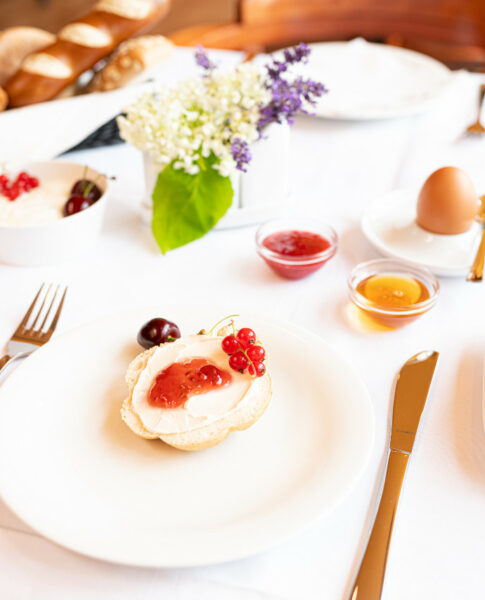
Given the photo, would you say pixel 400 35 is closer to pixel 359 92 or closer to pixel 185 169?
pixel 359 92

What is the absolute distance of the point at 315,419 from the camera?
0.82 metres

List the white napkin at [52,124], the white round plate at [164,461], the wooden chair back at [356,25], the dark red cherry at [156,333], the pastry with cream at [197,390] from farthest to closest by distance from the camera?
1. the wooden chair back at [356,25]
2. the white napkin at [52,124]
3. the dark red cherry at [156,333]
4. the pastry with cream at [197,390]
5. the white round plate at [164,461]

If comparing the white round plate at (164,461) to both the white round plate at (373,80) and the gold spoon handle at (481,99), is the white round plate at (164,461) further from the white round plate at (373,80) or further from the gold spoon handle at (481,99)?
the gold spoon handle at (481,99)

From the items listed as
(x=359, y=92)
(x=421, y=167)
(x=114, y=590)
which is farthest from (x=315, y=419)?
(x=359, y=92)

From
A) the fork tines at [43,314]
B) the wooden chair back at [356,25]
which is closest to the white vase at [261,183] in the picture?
the fork tines at [43,314]

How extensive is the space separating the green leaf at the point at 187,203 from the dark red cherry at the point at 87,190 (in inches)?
5.1

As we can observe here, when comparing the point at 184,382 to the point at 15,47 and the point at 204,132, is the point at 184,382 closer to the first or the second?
the point at 204,132

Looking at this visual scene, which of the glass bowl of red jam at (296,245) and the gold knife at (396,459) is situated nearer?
the gold knife at (396,459)

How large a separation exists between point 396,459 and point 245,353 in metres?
0.24

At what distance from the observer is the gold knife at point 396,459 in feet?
2.19

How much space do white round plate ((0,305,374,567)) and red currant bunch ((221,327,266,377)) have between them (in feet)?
0.23

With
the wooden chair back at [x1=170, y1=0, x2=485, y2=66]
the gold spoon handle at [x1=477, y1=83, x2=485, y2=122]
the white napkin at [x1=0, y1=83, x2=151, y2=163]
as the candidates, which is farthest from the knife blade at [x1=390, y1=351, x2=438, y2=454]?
the wooden chair back at [x1=170, y1=0, x2=485, y2=66]

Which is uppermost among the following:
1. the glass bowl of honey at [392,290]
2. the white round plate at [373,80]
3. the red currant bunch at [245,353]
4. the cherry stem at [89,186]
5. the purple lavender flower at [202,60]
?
the purple lavender flower at [202,60]

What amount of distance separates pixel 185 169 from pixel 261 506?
27.7 inches
